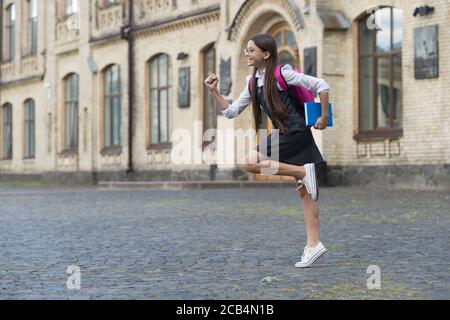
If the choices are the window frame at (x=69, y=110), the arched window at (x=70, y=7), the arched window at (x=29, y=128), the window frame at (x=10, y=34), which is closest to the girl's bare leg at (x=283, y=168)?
the window frame at (x=69, y=110)

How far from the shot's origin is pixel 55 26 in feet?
125

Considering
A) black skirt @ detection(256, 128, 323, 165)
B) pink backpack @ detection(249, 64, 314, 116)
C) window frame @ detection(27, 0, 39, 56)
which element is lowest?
black skirt @ detection(256, 128, 323, 165)

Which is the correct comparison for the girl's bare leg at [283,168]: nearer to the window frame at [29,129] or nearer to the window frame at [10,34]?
the window frame at [29,129]

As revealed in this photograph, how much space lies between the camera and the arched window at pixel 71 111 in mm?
36312

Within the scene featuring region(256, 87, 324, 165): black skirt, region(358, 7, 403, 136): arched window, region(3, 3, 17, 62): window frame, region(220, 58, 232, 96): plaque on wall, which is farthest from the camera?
region(3, 3, 17, 62): window frame

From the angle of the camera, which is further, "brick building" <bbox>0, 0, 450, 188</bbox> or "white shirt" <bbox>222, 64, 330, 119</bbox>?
"brick building" <bbox>0, 0, 450, 188</bbox>

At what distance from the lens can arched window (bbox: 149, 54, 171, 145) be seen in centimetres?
3055

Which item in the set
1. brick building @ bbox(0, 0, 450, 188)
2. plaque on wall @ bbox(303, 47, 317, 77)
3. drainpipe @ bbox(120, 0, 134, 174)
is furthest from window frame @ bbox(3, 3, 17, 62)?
plaque on wall @ bbox(303, 47, 317, 77)

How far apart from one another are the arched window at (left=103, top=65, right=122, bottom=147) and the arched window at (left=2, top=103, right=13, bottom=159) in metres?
9.83

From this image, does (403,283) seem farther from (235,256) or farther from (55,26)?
(55,26)

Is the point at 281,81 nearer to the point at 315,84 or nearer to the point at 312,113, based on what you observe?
the point at 315,84

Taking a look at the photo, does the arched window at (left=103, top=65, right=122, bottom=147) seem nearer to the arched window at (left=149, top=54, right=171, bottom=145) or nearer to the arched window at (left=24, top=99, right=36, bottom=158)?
the arched window at (left=149, top=54, right=171, bottom=145)

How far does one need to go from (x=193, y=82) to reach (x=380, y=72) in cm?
793
